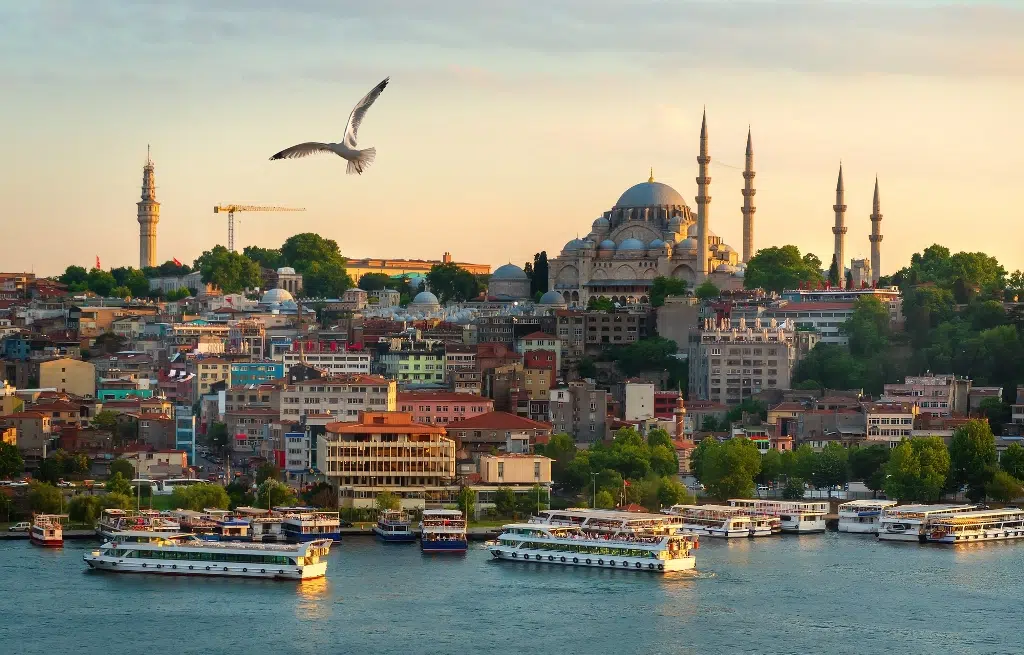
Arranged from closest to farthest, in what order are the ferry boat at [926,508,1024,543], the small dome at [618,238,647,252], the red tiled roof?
the ferry boat at [926,508,1024,543], the red tiled roof, the small dome at [618,238,647,252]

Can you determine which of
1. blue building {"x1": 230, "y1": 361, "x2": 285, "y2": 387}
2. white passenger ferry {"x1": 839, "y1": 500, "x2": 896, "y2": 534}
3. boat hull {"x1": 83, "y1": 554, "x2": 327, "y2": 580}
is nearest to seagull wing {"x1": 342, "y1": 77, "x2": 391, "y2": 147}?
boat hull {"x1": 83, "y1": 554, "x2": 327, "y2": 580}

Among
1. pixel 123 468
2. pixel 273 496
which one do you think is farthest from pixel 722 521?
pixel 123 468

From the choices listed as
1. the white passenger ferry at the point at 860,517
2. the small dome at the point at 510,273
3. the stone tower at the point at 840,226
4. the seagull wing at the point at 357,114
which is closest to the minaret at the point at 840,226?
the stone tower at the point at 840,226

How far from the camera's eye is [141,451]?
145ft

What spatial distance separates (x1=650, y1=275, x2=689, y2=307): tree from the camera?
6128cm

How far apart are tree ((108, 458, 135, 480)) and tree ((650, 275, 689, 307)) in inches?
826

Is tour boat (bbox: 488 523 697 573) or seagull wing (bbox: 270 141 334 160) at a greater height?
seagull wing (bbox: 270 141 334 160)

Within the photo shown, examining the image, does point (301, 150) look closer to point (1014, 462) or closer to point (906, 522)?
point (906, 522)

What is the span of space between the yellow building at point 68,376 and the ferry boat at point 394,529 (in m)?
17.8

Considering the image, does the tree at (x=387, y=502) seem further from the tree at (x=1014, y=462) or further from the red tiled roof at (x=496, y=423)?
the tree at (x=1014, y=462)

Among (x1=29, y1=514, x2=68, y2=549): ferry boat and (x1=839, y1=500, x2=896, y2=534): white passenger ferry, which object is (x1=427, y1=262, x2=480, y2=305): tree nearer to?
(x1=839, y1=500, x2=896, y2=534): white passenger ferry

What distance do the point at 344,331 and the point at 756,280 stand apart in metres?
10.8

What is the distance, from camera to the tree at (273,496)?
39.1m

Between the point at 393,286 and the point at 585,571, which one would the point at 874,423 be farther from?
the point at 393,286
